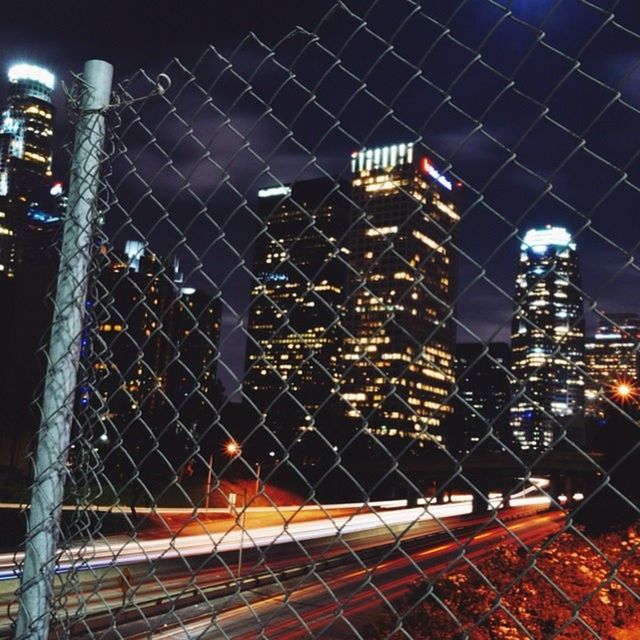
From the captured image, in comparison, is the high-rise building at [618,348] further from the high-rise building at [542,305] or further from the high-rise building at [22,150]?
the high-rise building at [22,150]

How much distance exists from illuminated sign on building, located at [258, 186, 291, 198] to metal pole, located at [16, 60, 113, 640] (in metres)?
0.77

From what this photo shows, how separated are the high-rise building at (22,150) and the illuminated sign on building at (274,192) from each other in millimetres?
148535

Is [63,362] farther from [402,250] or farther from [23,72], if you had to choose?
[23,72]

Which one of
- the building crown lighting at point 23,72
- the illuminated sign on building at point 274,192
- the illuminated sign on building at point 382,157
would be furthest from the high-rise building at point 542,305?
the building crown lighting at point 23,72

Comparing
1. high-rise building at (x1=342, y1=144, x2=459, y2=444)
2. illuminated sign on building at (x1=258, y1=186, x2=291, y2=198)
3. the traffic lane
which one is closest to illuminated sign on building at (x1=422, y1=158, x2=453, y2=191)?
high-rise building at (x1=342, y1=144, x2=459, y2=444)

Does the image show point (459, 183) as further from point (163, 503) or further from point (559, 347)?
point (163, 503)

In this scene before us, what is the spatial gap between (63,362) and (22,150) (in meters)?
190

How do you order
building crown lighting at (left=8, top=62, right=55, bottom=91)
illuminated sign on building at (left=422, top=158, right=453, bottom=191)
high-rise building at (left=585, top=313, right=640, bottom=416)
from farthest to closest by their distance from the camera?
building crown lighting at (left=8, top=62, right=55, bottom=91) < illuminated sign on building at (left=422, top=158, right=453, bottom=191) < high-rise building at (left=585, top=313, right=640, bottom=416)

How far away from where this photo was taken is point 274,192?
104 inches

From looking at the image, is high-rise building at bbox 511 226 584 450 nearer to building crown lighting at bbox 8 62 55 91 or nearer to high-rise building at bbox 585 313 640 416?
high-rise building at bbox 585 313 640 416

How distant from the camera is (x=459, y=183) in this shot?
1.91m

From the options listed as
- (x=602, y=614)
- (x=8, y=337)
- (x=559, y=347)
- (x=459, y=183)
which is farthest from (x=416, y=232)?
(x=8, y=337)

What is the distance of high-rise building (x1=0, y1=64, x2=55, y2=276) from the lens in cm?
14450

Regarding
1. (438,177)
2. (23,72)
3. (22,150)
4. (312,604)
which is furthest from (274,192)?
(23,72)
